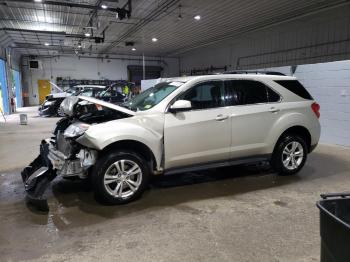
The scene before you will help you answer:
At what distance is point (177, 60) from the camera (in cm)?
2641

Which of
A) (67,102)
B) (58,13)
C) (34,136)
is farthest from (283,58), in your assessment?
(67,102)

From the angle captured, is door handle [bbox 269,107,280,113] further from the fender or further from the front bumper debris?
the front bumper debris

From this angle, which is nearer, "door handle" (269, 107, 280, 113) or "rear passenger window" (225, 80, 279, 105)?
"rear passenger window" (225, 80, 279, 105)

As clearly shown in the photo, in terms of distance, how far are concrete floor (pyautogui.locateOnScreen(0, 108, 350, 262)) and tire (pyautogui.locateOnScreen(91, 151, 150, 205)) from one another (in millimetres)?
127

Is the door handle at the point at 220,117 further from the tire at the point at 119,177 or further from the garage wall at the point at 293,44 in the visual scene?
the garage wall at the point at 293,44

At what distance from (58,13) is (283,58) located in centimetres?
993

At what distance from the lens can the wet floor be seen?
2580mm

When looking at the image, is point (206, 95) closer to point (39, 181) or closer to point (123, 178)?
point (123, 178)

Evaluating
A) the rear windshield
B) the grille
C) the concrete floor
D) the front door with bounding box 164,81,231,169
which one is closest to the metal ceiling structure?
the rear windshield

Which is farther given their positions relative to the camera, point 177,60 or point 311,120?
point 177,60

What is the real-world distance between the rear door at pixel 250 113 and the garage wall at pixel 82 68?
22306 millimetres

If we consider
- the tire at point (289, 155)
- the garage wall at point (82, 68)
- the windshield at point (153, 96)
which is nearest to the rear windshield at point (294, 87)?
the tire at point (289, 155)

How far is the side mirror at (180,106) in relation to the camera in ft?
11.9

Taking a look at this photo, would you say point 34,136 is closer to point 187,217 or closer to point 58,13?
point 58,13
